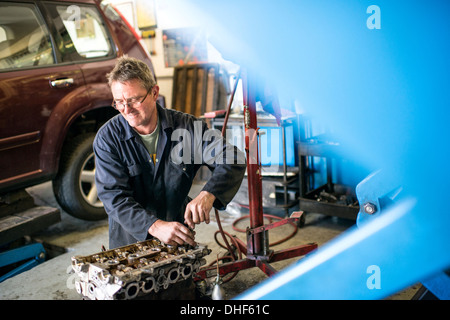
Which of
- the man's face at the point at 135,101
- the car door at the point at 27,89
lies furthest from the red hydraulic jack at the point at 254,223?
the car door at the point at 27,89

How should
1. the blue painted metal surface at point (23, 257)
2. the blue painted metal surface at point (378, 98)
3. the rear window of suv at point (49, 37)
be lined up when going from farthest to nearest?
1. the rear window of suv at point (49, 37)
2. the blue painted metal surface at point (23, 257)
3. the blue painted metal surface at point (378, 98)

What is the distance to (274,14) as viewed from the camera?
7.71 feet

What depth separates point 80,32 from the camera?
12.1 ft

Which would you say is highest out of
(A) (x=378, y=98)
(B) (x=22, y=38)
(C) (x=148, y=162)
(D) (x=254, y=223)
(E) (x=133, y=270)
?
(B) (x=22, y=38)

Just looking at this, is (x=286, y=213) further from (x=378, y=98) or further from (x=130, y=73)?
(x=130, y=73)

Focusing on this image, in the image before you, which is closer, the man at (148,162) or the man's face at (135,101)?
the man at (148,162)

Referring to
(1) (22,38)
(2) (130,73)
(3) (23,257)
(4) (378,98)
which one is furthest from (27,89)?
(4) (378,98)

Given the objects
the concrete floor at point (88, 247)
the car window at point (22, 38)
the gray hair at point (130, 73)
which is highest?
the car window at point (22, 38)

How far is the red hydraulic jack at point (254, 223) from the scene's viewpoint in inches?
95.8

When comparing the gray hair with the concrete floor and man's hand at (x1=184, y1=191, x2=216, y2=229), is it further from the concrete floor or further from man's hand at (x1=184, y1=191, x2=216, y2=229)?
A: the concrete floor

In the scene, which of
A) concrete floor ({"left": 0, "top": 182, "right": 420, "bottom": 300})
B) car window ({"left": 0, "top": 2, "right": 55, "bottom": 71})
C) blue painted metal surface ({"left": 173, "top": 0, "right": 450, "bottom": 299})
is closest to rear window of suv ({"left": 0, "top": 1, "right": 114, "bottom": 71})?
car window ({"left": 0, "top": 2, "right": 55, "bottom": 71})

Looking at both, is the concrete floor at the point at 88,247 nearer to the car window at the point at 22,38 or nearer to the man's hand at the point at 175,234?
the man's hand at the point at 175,234

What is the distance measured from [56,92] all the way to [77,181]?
761 millimetres

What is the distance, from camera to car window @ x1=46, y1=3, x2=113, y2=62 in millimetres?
3523
